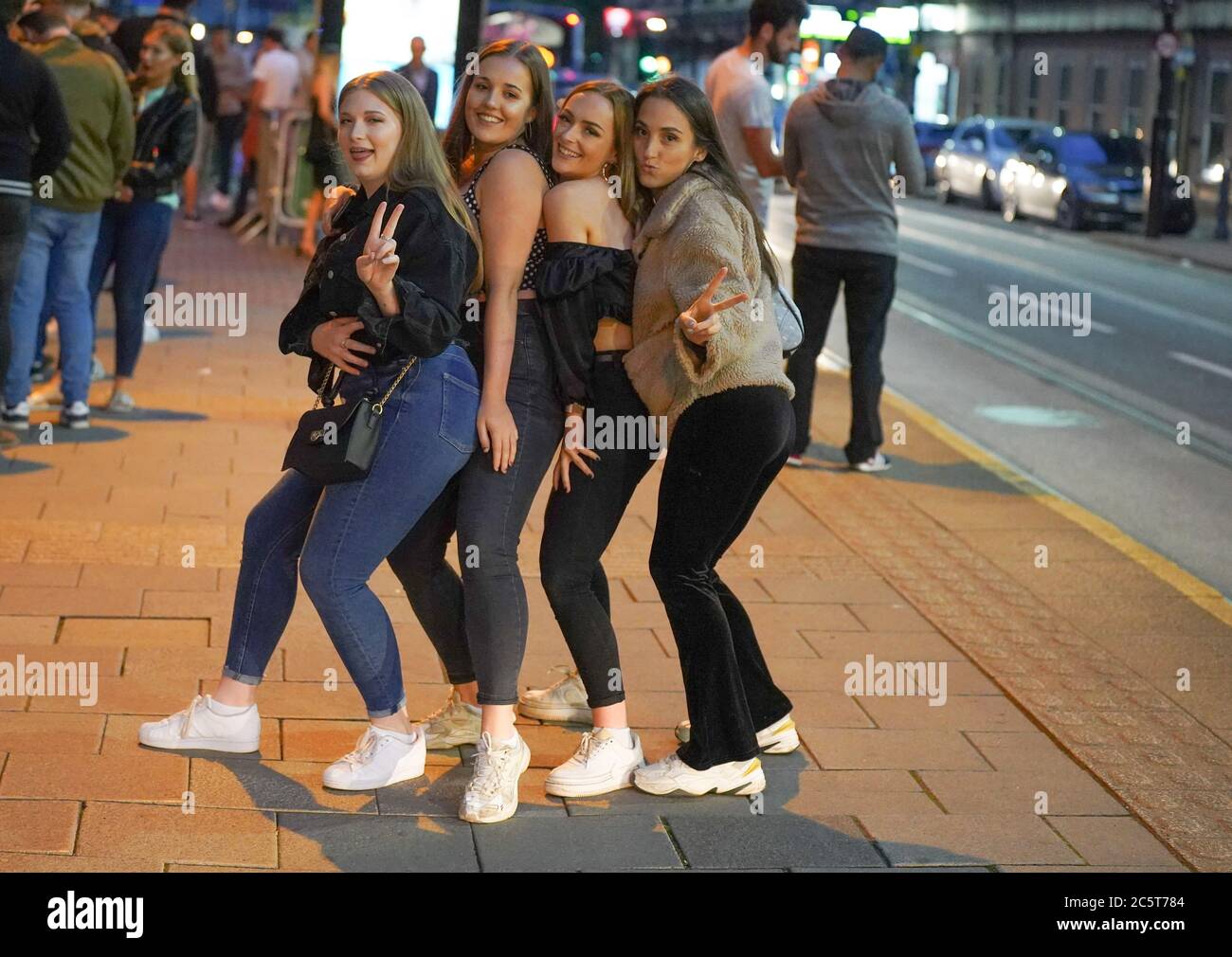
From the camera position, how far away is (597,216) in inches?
179

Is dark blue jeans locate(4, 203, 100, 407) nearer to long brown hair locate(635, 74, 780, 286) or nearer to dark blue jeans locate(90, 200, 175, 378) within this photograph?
dark blue jeans locate(90, 200, 175, 378)

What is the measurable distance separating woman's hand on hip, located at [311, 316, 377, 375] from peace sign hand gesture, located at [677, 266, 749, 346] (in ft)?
2.41

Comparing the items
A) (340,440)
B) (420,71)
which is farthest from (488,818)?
(420,71)

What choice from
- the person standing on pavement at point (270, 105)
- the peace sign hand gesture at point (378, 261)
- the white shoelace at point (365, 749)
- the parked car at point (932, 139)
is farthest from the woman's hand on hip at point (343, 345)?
the parked car at point (932, 139)

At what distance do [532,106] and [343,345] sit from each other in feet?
2.47

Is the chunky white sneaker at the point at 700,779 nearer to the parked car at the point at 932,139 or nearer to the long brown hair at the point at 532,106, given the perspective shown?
the long brown hair at the point at 532,106

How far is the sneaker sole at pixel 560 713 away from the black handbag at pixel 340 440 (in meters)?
1.12

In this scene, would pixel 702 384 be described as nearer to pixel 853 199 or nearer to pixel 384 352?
pixel 384 352

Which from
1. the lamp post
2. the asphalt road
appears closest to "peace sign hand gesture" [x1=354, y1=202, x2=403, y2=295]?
the asphalt road

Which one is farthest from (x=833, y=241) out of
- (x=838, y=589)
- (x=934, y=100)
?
(x=934, y=100)

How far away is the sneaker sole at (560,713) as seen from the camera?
5234mm

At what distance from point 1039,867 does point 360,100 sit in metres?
2.36

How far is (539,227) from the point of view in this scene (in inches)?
180

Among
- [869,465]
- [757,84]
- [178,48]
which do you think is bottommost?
[869,465]
